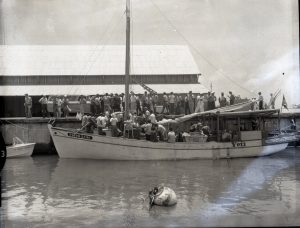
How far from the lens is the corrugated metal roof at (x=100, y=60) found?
35.2m

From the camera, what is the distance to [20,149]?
92.6 feet

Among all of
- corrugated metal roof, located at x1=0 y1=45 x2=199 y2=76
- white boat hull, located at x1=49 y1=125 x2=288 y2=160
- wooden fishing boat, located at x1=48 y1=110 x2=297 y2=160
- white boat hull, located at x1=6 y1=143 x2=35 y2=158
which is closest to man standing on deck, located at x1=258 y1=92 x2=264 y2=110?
wooden fishing boat, located at x1=48 y1=110 x2=297 y2=160

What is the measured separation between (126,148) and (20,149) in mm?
7596

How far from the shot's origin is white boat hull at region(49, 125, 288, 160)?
26.6m

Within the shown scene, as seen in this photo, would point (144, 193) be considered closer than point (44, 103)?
Yes

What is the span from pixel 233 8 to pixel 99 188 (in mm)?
9174

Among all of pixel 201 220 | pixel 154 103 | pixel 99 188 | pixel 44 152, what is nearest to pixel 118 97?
pixel 154 103

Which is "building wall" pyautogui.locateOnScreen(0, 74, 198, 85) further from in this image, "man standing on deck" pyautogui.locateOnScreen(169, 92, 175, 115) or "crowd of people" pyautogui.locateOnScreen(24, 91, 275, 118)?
"man standing on deck" pyautogui.locateOnScreen(169, 92, 175, 115)

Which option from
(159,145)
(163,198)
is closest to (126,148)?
(159,145)

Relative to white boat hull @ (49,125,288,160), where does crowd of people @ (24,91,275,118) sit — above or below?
above

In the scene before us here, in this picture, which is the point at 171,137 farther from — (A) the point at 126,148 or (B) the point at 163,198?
(B) the point at 163,198

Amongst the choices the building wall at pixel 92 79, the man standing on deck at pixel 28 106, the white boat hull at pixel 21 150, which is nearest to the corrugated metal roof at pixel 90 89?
the building wall at pixel 92 79

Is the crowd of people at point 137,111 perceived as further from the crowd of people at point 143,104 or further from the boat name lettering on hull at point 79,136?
the boat name lettering on hull at point 79,136

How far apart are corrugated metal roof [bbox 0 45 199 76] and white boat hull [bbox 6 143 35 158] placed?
828cm
